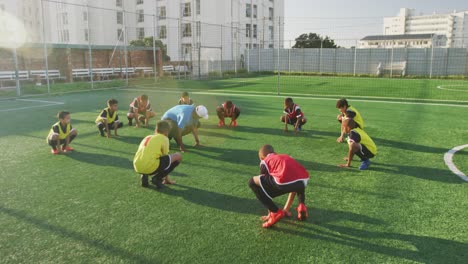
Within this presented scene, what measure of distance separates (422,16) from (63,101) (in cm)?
17613

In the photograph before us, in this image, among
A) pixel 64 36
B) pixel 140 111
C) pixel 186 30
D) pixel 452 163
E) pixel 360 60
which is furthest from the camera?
pixel 64 36

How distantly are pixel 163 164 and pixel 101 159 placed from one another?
239 cm

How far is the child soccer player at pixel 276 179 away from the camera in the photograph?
404 cm

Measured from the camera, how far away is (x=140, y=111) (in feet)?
33.8

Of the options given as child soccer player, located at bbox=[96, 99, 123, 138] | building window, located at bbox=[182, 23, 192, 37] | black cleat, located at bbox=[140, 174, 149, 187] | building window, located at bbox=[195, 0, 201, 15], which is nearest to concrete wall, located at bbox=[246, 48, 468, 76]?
building window, located at bbox=[182, 23, 192, 37]

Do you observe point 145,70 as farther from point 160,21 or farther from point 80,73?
point 160,21

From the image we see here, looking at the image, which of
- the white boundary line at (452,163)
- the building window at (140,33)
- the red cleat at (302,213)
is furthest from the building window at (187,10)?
the red cleat at (302,213)

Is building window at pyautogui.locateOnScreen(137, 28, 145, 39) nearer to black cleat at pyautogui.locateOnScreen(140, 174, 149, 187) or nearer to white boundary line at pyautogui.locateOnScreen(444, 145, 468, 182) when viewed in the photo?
white boundary line at pyautogui.locateOnScreen(444, 145, 468, 182)

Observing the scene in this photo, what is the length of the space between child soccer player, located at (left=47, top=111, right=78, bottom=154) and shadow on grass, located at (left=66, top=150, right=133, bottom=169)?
0.30 m

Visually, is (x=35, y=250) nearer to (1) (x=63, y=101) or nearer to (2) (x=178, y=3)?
(1) (x=63, y=101)

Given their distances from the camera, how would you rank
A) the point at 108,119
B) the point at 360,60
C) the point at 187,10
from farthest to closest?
the point at 187,10
the point at 360,60
the point at 108,119

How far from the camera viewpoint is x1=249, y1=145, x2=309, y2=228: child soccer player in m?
4.04

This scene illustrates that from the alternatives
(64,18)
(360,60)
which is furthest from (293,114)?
(64,18)

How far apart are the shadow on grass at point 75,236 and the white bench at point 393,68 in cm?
3188
